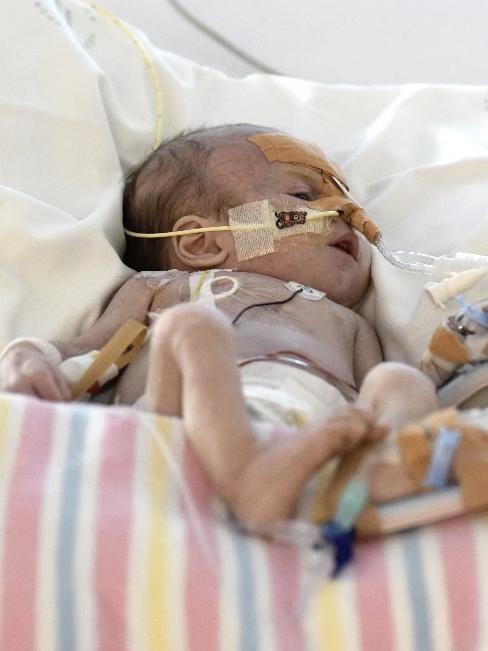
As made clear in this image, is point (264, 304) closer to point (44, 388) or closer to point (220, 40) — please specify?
point (44, 388)

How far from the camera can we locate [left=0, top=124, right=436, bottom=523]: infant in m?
0.87

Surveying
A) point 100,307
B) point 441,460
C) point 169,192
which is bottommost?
point 100,307

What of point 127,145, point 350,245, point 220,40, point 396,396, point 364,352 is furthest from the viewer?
point 220,40

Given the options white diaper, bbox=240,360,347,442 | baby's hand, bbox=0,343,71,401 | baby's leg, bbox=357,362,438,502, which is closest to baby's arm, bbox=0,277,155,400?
baby's hand, bbox=0,343,71,401

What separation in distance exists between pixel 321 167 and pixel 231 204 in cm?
16

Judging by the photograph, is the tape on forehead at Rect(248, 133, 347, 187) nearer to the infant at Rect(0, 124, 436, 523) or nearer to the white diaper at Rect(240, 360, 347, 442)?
the infant at Rect(0, 124, 436, 523)

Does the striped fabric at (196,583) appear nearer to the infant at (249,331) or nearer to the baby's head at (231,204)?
the infant at (249,331)

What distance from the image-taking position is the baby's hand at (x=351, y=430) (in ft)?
2.77

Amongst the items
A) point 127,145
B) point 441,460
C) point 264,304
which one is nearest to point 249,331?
point 264,304

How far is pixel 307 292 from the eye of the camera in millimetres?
1338

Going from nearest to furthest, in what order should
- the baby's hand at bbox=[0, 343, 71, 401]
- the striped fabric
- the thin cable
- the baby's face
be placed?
the striped fabric → the baby's hand at bbox=[0, 343, 71, 401] → the baby's face → the thin cable

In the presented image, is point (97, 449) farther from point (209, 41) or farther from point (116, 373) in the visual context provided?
point (209, 41)

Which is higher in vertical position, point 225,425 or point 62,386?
point 225,425

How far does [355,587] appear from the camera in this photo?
2.66 feet
